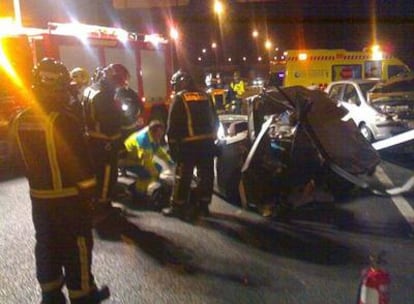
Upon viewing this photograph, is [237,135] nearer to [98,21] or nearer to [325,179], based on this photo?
[325,179]

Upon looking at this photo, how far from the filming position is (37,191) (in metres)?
3.62

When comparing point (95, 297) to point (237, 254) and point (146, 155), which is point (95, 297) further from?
point (146, 155)

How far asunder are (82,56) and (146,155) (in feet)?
18.8

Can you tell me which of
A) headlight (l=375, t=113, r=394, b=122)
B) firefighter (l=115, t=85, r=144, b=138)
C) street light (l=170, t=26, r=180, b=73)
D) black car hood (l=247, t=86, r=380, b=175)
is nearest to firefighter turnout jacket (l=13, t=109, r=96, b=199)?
firefighter (l=115, t=85, r=144, b=138)

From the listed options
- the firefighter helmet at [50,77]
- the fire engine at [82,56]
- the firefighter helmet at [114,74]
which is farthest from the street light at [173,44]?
the firefighter helmet at [50,77]

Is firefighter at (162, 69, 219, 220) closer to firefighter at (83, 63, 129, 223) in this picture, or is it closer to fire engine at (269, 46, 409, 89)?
firefighter at (83, 63, 129, 223)

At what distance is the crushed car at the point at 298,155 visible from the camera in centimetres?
646

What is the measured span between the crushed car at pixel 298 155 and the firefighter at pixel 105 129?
53.6 inches

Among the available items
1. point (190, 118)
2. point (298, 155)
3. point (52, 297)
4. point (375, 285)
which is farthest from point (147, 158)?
point (375, 285)

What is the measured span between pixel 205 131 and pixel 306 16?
35.2 feet

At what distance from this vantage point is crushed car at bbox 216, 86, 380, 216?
254 inches

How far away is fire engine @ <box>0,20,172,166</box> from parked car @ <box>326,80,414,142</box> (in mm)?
4650

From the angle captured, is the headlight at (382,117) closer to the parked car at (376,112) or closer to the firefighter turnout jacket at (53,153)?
the parked car at (376,112)

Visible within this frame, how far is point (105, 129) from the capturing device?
258 inches
